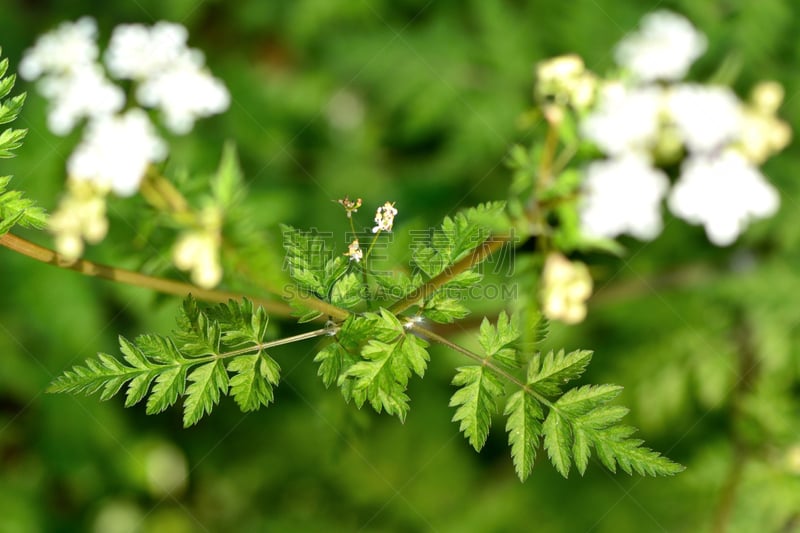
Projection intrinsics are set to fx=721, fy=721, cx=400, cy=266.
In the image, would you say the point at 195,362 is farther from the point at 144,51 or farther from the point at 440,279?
the point at 144,51

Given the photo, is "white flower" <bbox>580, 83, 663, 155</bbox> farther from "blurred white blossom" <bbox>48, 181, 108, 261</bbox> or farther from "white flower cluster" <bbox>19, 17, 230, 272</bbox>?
"blurred white blossom" <bbox>48, 181, 108, 261</bbox>

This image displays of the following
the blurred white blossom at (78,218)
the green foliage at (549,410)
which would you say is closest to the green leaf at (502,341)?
the green foliage at (549,410)

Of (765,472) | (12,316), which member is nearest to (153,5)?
(12,316)

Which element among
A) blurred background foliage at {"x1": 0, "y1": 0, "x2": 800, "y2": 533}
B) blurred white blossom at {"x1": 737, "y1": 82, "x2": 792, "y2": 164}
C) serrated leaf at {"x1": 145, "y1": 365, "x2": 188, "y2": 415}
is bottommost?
blurred background foliage at {"x1": 0, "y1": 0, "x2": 800, "y2": 533}

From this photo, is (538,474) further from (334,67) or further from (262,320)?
(262,320)

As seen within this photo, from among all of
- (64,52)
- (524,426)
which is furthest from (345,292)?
(64,52)

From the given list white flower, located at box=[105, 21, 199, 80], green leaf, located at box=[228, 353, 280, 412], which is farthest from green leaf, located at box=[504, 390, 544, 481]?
white flower, located at box=[105, 21, 199, 80]

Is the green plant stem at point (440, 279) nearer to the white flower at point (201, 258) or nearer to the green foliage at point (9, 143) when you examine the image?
the white flower at point (201, 258)
